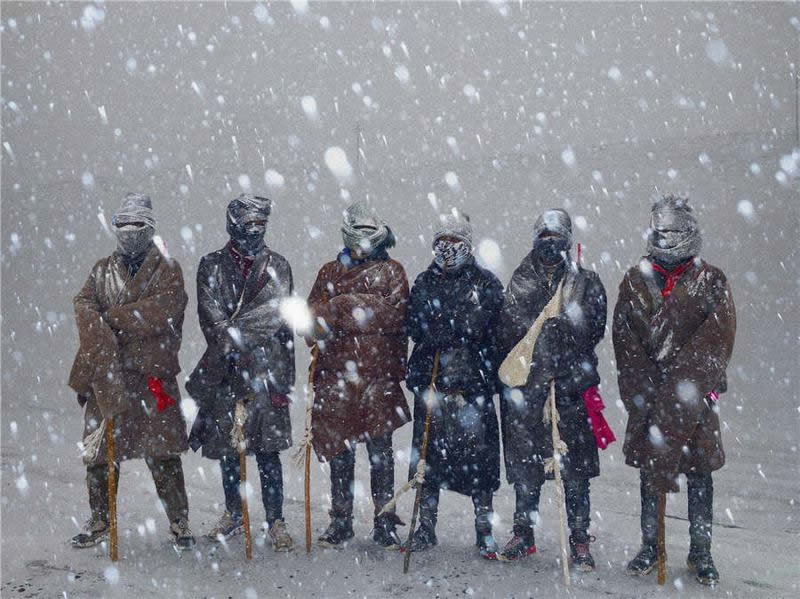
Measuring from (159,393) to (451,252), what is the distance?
6.80 ft

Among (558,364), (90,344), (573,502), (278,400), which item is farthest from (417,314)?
(90,344)

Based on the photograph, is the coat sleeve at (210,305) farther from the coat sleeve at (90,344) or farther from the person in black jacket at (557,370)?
the person in black jacket at (557,370)

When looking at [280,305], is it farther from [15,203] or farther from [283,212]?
[15,203]

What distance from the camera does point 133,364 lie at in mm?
4629

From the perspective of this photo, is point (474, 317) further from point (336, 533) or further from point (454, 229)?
point (336, 533)

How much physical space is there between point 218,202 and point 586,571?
93.2ft

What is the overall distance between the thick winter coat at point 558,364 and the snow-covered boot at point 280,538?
4.86 ft

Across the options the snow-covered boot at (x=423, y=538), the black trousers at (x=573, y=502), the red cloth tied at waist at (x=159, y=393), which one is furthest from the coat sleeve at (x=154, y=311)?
the black trousers at (x=573, y=502)

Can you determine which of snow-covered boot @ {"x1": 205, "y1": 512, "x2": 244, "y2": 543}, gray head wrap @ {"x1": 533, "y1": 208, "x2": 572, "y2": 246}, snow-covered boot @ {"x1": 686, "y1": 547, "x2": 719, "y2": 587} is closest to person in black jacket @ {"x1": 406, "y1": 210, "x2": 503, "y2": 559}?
gray head wrap @ {"x1": 533, "y1": 208, "x2": 572, "y2": 246}

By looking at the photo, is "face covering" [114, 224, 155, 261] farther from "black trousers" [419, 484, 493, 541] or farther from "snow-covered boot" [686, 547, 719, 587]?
"snow-covered boot" [686, 547, 719, 587]

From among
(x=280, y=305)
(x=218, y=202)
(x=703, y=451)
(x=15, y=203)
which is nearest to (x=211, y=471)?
(x=280, y=305)

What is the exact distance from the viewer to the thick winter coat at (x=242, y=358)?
15.2ft

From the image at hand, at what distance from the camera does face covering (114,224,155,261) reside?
4672 mm

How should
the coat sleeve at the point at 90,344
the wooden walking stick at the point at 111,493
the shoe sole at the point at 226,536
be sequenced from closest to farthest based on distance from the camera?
the wooden walking stick at the point at 111,493, the coat sleeve at the point at 90,344, the shoe sole at the point at 226,536
